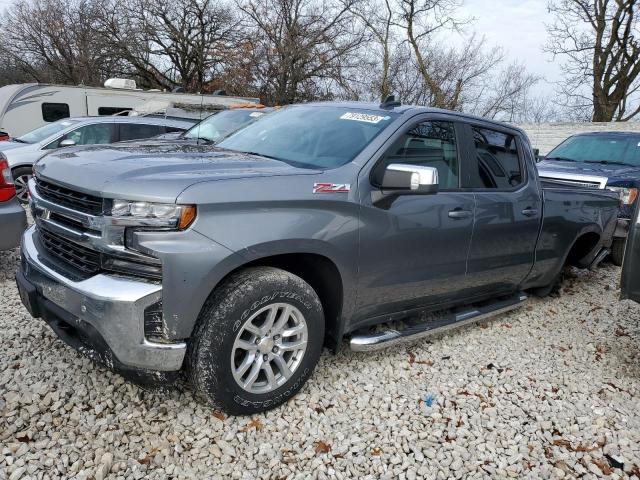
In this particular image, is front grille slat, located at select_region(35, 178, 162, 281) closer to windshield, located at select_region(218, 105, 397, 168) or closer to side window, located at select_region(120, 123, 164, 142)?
windshield, located at select_region(218, 105, 397, 168)

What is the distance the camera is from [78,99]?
14.6 m

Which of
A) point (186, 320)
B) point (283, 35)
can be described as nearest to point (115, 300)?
point (186, 320)

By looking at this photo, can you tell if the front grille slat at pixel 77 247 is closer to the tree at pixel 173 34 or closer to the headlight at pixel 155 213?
the headlight at pixel 155 213

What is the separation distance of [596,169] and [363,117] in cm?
508

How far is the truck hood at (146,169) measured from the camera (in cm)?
238

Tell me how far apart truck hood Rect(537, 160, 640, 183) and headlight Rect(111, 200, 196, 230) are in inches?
239

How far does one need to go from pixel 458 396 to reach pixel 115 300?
222cm

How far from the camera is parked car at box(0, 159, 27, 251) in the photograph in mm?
4297

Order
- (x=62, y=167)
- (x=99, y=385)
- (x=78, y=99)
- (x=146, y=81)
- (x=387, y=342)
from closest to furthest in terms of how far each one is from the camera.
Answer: (x=62, y=167) → (x=99, y=385) → (x=387, y=342) → (x=78, y=99) → (x=146, y=81)

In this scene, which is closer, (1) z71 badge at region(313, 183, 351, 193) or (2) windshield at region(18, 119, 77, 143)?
(1) z71 badge at region(313, 183, 351, 193)

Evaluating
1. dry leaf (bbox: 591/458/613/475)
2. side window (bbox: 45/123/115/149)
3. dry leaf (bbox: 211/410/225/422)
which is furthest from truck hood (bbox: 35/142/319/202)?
side window (bbox: 45/123/115/149)

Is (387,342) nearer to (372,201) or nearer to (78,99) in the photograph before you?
(372,201)

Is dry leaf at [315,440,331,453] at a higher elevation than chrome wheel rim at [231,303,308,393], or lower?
lower

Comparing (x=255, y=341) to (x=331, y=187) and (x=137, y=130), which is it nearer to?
(x=331, y=187)
